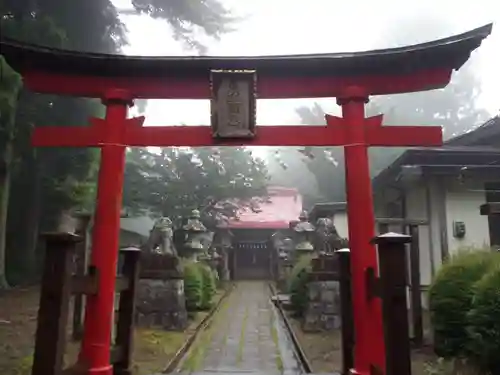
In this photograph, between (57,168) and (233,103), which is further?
(57,168)

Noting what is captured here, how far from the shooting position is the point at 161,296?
37.9 ft

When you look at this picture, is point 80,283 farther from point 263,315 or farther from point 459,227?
point 263,315

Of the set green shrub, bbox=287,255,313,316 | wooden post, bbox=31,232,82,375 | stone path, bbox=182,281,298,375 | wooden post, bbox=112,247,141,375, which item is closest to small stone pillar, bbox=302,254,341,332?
green shrub, bbox=287,255,313,316

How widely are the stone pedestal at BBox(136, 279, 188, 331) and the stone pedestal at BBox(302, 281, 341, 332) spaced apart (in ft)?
9.92

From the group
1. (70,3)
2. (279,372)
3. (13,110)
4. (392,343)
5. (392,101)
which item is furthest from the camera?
(392,101)

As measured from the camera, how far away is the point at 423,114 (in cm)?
4594

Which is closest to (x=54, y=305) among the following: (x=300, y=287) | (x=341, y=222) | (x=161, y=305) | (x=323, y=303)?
(x=161, y=305)

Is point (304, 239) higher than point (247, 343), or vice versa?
point (304, 239)

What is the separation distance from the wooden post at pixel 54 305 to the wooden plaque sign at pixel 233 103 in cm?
252

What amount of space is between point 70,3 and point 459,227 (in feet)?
47.1

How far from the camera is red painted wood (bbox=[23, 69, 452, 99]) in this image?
632cm

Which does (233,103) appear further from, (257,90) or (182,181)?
(182,181)

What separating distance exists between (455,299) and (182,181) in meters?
14.6

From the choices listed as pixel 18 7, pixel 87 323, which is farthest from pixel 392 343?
pixel 18 7
